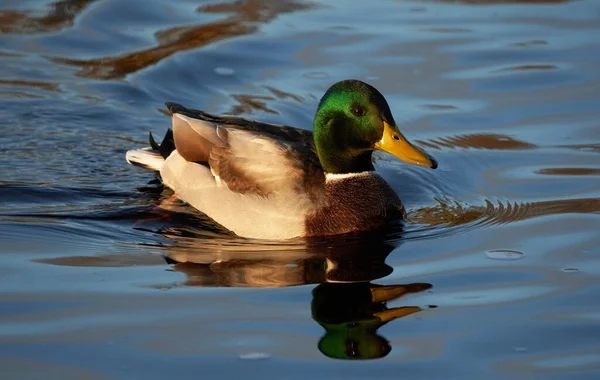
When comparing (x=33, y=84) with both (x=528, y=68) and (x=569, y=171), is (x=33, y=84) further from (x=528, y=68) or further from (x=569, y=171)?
(x=569, y=171)

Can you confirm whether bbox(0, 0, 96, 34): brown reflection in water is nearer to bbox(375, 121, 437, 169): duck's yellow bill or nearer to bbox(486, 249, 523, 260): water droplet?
bbox(375, 121, 437, 169): duck's yellow bill

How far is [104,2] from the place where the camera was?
42.8 ft

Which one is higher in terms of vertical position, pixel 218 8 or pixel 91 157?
pixel 218 8

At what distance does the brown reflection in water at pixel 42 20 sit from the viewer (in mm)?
12008

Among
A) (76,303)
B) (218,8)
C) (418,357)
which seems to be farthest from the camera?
(218,8)

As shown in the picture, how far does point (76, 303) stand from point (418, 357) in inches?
76.2

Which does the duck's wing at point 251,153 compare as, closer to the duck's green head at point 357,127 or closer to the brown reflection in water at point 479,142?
the duck's green head at point 357,127

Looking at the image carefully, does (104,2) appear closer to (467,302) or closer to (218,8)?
(218,8)

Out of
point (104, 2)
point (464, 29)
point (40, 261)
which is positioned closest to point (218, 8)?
point (104, 2)

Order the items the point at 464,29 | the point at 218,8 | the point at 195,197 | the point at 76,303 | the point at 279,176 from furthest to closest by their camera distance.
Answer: the point at 218,8 < the point at 464,29 < the point at 195,197 < the point at 279,176 < the point at 76,303

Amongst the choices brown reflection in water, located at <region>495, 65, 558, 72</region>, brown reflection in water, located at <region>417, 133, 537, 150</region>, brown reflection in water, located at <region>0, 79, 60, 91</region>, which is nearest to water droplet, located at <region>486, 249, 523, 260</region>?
brown reflection in water, located at <region>417, 133, 537, 150</region>

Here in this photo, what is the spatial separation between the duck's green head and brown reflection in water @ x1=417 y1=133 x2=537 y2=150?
187 centimetres

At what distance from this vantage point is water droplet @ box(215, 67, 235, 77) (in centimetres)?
1109

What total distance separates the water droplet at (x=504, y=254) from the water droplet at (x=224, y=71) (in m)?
4.92
